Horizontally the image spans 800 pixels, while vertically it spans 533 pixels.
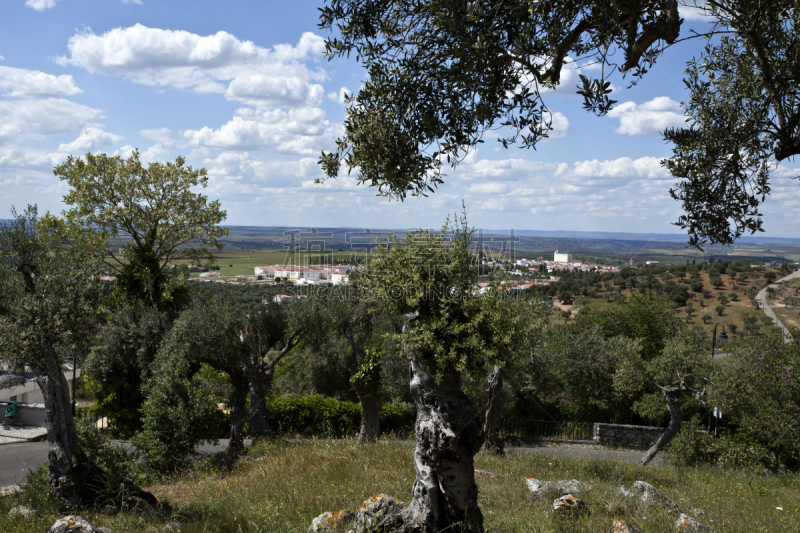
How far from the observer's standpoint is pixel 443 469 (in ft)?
17.2

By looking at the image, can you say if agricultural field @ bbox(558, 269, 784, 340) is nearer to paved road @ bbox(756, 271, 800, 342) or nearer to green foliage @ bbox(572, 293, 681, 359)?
paved road @ bbox(756, 271, 800, 342)

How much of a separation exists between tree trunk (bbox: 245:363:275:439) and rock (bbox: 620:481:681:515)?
1086 cm

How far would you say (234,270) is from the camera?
105ft

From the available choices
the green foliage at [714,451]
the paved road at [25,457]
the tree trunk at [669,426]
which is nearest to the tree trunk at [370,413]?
the paved road at [25,457]

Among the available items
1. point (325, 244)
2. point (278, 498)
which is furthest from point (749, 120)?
point (325, 244)

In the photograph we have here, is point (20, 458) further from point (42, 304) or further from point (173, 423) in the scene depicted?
point (42, 304)

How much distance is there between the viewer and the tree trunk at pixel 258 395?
14781 mm

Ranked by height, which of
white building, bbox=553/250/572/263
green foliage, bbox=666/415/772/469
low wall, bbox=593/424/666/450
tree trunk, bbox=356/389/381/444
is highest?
white building, bbox=553/250/572/263

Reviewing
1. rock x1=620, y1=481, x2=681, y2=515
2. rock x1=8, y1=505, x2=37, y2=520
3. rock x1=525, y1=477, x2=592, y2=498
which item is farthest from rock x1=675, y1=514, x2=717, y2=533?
rock x1=8, y1=505, x2=37, y2=520

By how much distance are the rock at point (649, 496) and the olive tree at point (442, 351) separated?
2.61m

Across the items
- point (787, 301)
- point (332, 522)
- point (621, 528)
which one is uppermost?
point (621, 528)

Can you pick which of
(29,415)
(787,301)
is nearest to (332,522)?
(29,415)

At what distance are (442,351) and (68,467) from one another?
20.7 ft

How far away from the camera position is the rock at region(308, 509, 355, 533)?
525 cm
